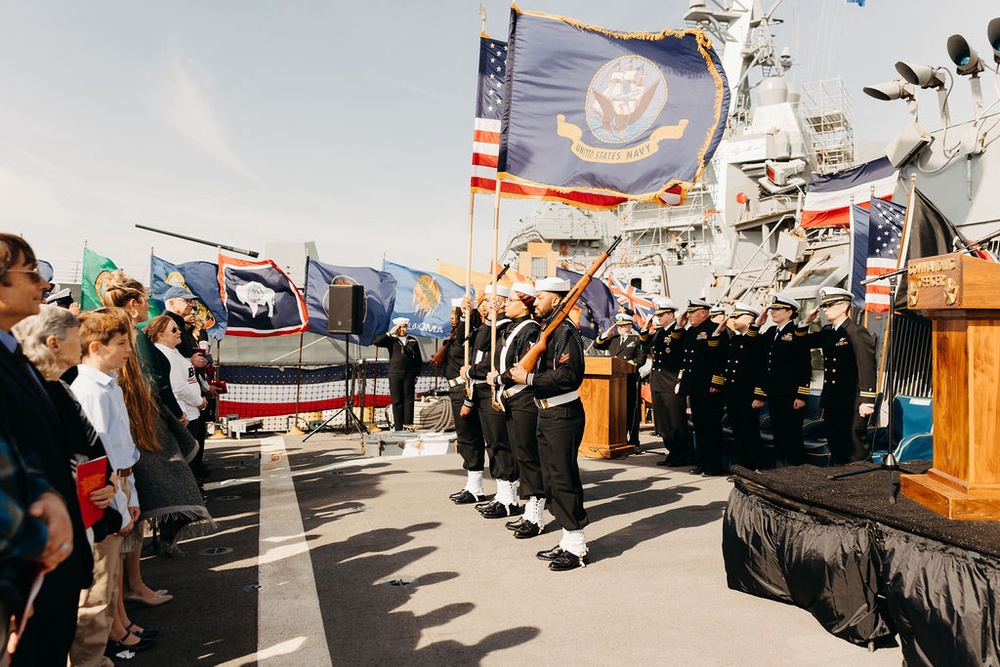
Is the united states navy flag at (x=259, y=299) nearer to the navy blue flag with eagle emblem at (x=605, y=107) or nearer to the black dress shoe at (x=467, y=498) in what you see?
the black dress shoe at (x=467, y=498)

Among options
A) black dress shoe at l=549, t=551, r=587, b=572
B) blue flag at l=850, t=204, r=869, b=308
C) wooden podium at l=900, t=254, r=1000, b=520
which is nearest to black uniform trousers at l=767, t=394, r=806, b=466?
blue flag at l=850, t=204, r=869, b=308

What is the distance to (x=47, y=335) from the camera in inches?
89.7

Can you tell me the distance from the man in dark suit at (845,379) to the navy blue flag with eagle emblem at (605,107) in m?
1.97

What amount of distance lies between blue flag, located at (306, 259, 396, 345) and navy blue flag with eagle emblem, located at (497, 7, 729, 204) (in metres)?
6.33

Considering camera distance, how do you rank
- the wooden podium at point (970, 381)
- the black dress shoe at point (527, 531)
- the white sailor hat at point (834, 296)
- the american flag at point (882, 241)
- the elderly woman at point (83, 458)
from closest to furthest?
the elderly woman at point (83, 458)
the wooden podium at point (970, 381)
the black dress shoe at point (527, 531)
the white sailor hat at point (834, 296)
the american flag at point (882, 241)

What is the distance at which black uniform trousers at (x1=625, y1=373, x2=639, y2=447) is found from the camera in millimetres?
9117

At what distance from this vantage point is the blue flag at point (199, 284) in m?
11.1

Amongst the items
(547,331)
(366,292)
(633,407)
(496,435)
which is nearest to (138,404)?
(547,331)

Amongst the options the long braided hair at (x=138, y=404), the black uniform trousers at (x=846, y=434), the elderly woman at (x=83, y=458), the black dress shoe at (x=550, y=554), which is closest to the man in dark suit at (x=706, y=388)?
the black uniform trousers at (x=846, y=434)

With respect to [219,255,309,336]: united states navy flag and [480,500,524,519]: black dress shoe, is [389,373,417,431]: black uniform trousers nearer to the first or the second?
[219,255,309,336]: united states navy flag

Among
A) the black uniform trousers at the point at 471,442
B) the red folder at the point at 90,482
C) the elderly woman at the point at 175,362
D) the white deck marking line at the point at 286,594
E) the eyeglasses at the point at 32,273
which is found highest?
the eyeglasses at the point at 32,273

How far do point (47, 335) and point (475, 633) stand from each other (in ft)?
7.68

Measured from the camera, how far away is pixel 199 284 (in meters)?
11.5

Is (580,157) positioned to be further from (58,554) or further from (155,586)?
(58,554)
